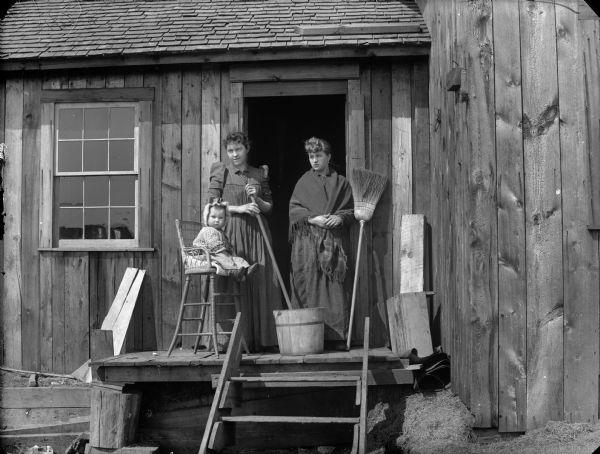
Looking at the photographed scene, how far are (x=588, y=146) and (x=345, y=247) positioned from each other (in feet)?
9.60

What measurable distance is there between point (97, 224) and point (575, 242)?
508cm

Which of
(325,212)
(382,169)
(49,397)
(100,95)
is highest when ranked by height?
(100,95)

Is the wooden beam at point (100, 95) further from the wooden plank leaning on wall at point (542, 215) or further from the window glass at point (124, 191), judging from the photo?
the wooden plank leaning on wall at point (542, 215)

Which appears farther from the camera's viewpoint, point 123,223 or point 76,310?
point 123,223

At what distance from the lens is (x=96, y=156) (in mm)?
8898

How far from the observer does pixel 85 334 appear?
28.6 feet

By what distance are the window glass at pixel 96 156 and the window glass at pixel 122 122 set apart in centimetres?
15

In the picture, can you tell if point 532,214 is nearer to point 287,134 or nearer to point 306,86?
point 306,86

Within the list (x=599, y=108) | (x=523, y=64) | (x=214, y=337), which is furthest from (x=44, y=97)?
(x=599, y=108)

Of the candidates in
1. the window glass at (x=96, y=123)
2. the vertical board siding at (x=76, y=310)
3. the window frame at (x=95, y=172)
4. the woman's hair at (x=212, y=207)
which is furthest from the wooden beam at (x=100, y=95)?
the vertical board siding at (x=76, y=310)

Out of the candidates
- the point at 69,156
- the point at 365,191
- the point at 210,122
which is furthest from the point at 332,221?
the point at 69,156

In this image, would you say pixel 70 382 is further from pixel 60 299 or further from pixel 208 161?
pixel 208 161

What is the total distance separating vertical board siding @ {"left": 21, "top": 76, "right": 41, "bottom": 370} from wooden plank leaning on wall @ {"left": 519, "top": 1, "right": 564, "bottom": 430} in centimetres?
529

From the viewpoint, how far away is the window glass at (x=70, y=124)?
895cm
